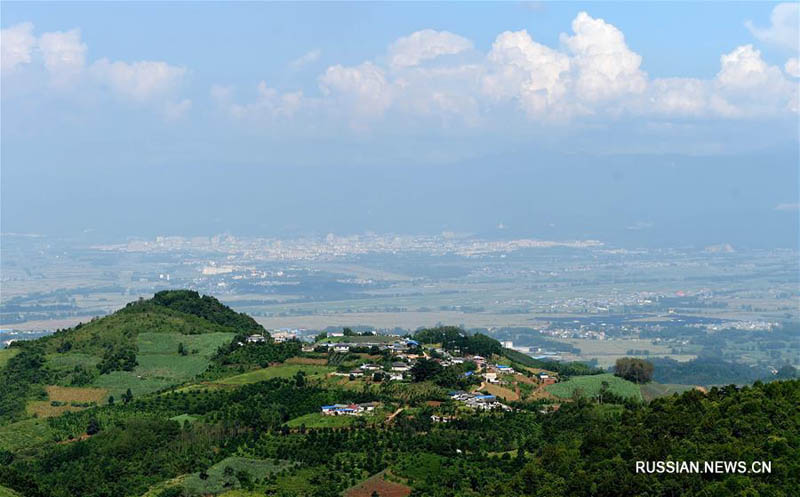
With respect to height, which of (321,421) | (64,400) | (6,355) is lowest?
(64,400)

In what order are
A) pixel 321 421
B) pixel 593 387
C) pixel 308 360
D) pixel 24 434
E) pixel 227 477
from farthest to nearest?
pixel 308 360, pixel 593 387, pixel 24 434, pixel 321 421, pixel 227 477

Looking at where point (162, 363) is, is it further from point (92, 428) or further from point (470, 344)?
point (470, 344)

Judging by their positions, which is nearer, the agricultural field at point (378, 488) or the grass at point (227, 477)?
the agricultural field at point (378, 488)

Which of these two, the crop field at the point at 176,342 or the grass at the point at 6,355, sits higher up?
the crop field at the point at 176,342

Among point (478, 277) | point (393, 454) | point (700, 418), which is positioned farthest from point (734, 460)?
point (478, 277)

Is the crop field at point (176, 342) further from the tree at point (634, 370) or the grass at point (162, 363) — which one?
the tree at point (634, 370)

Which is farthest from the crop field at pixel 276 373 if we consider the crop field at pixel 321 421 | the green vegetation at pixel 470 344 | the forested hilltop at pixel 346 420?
the green vegetation at pixel 470 344

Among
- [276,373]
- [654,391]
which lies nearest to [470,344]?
[654,391]
